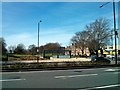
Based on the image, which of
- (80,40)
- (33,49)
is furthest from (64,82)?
(33,49)

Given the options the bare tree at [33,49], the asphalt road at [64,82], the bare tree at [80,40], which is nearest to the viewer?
the asphalt road at [64,82]

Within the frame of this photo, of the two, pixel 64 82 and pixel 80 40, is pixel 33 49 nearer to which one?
pixel 80 40

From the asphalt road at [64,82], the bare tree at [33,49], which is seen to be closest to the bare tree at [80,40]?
the bare tree at [33,49]

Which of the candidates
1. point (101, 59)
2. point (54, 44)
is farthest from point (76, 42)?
point (101, 59)

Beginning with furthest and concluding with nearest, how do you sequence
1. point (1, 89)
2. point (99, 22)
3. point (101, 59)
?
point (99, 22) < point (101, 59) < point (1, 89)

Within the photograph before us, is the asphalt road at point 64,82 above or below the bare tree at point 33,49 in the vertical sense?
below

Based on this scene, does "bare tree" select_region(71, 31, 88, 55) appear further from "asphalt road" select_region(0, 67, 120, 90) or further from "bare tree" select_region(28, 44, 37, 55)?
"asphalt road" select_region(0, 67, 120, 90)

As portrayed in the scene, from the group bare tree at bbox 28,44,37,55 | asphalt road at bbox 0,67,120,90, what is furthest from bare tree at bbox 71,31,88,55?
asphalt road at bbox 0,67,120,90

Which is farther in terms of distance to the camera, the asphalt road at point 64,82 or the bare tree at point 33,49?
the bare tree at point 33,49

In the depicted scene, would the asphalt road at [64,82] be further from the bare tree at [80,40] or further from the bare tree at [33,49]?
the bare tree at [33,49]

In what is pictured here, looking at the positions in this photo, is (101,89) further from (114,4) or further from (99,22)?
(99,22)

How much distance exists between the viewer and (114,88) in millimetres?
11594

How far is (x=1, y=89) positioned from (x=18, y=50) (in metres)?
99.5

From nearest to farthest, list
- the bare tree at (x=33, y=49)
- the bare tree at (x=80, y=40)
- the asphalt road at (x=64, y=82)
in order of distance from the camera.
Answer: the asphalt road at (x=64, y=82) → the bare tree at (x=80, y=40) → the bare tree at (x=33, y=49)
